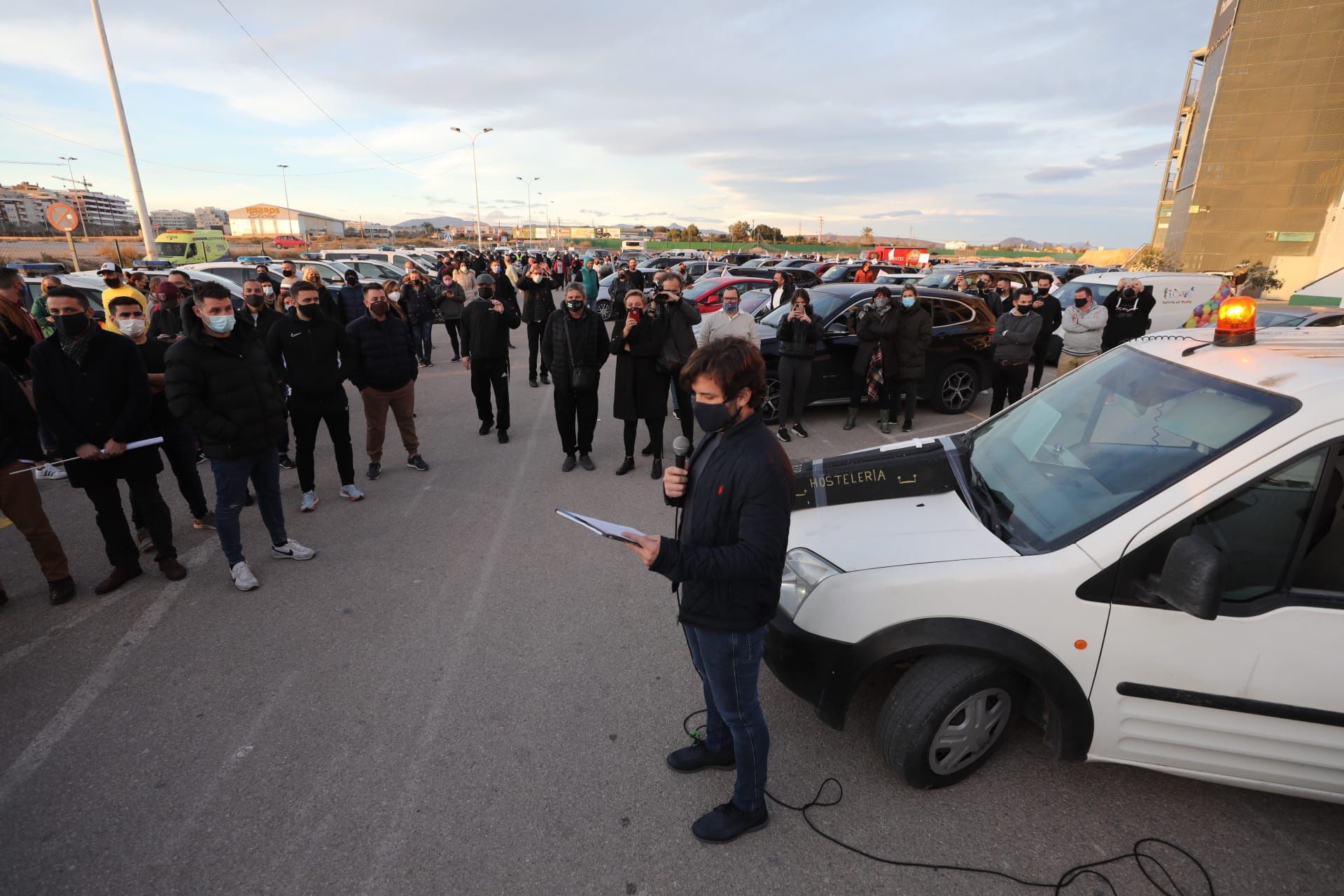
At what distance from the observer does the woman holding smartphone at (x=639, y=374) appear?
6.34m

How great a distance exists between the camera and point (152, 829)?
8.23 ft

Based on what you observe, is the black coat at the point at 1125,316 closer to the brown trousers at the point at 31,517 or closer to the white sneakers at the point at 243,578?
the white sneakers at the point at 243,578

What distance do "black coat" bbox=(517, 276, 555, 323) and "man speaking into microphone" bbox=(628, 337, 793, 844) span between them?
6.79 metres

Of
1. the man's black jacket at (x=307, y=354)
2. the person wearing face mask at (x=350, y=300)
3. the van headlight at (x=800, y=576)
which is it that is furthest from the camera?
the person wearing face mask at (x=350, y=300)

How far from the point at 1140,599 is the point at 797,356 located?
5602 millimetres

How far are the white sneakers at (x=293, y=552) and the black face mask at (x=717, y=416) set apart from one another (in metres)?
3.90

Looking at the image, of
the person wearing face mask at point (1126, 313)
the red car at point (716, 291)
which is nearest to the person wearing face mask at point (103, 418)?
the person wearing face mask at point (1126, 313)

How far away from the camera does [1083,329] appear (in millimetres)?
7680

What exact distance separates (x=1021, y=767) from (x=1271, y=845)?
837 mm

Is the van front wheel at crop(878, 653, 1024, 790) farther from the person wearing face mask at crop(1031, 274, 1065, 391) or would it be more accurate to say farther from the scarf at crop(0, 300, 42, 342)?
the person wearing face mask at crop(1031, 274, 1065, 391)

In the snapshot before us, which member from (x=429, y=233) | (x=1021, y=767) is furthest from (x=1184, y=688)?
(x=429, y=233)

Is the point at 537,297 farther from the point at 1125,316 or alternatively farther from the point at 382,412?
the point at 1125,316

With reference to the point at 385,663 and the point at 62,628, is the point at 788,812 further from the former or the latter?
the point at 62,628

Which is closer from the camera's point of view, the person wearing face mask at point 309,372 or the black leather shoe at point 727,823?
the black leather shoe at point 727,823
